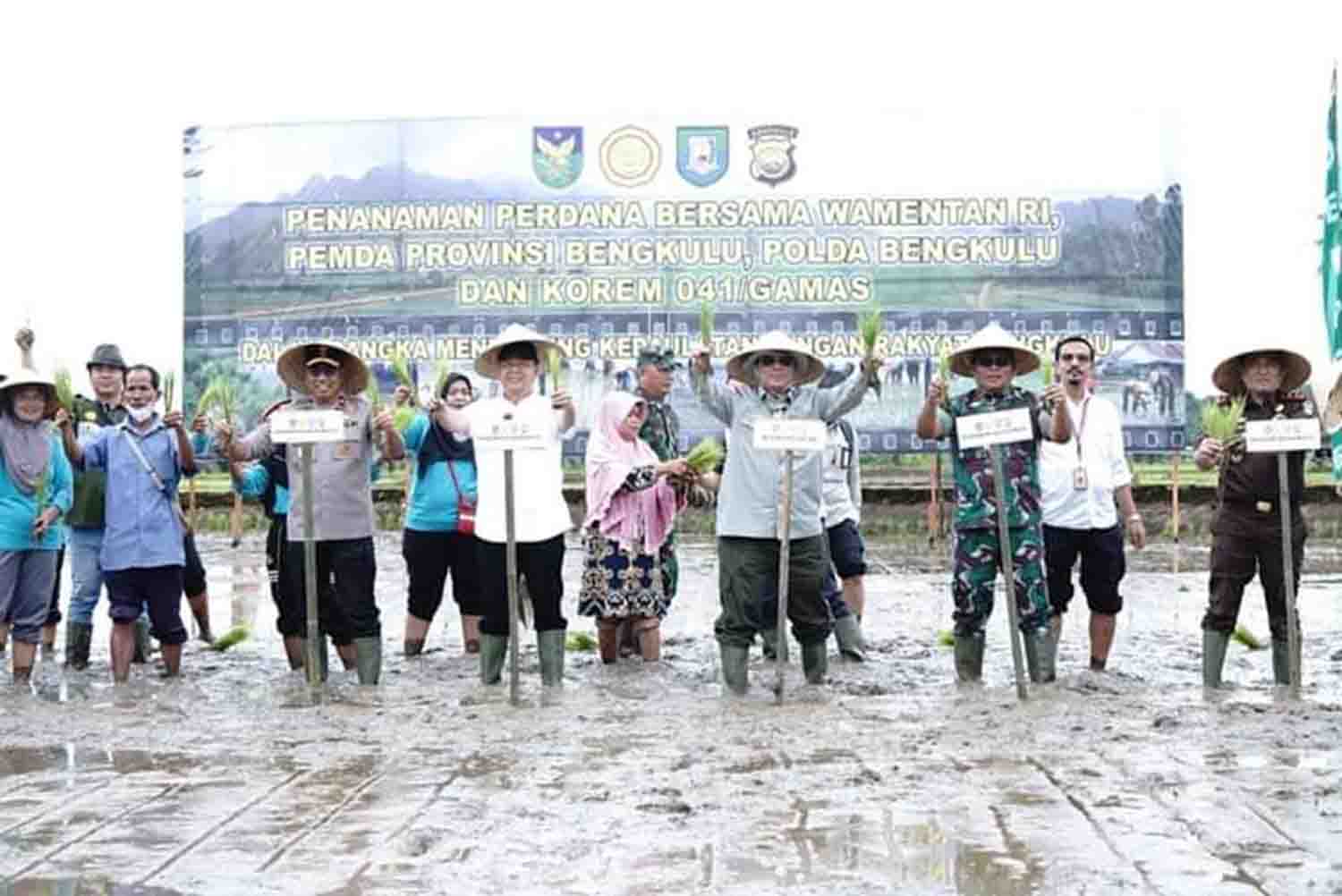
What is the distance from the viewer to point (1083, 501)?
9.33m

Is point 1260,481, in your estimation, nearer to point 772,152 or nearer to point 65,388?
point 65,388

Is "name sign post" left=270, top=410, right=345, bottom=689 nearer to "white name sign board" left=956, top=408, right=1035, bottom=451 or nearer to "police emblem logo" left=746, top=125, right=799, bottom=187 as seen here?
"white name sign board" left=956, top=408, right=1035, bottom=451

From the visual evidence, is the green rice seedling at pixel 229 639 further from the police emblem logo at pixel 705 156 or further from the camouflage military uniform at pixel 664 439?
the police emblem logo at pixel 705 156

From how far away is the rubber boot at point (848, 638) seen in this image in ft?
33.9

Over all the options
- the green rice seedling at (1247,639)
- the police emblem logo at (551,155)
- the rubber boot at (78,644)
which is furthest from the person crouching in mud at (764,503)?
the police emblem logo at (551,155)

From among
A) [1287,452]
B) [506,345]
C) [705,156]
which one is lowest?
[1287,452]

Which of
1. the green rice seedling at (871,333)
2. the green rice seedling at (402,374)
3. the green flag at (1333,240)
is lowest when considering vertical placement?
the green rice seedling at (402,374)

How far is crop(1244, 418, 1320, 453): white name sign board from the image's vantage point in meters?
8.45

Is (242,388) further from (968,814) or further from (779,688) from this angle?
(968,814)

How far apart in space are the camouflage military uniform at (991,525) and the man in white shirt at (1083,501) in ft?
1.23

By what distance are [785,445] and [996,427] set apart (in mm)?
896

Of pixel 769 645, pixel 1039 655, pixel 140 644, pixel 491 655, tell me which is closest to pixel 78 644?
pixel 140 644

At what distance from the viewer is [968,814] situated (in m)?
5.83

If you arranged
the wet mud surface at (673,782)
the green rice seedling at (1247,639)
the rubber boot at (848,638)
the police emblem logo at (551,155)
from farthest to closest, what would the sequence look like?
the police emblem logo at (551,155) < the green rice seedling at (1247,639) < the rubber boot at (848,638) < the wet mud surface at (673,782)
